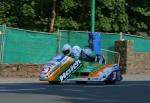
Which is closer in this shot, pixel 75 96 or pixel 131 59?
pixel 75 96

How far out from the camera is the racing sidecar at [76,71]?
20.8 m

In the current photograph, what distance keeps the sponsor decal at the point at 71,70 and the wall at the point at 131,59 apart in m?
8.51

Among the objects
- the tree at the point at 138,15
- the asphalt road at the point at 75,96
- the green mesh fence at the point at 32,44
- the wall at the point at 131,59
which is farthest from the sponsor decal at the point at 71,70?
the tree at the point at 138,15

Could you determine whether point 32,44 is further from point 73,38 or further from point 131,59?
point 131,59


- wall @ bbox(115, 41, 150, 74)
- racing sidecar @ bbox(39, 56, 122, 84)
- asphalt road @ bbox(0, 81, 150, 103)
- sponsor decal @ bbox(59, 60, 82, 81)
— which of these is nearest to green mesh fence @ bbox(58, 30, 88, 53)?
wall @ bbox(115, 41, 150, 74)

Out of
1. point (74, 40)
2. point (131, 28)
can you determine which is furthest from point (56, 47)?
point (131, 28)

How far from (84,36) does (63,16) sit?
7191mm

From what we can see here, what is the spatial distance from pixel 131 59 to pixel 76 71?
9.12 m

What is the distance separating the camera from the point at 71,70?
69.3ft

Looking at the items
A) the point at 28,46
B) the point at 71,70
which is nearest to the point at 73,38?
the point at 28,46

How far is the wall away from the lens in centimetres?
2970

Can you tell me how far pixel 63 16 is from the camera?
36188 millimetres

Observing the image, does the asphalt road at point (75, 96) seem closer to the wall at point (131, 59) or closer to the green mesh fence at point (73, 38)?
the green mesh fence at point (73, 38)

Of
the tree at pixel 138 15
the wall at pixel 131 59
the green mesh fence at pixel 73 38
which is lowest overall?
the wall at pixel 131 59
